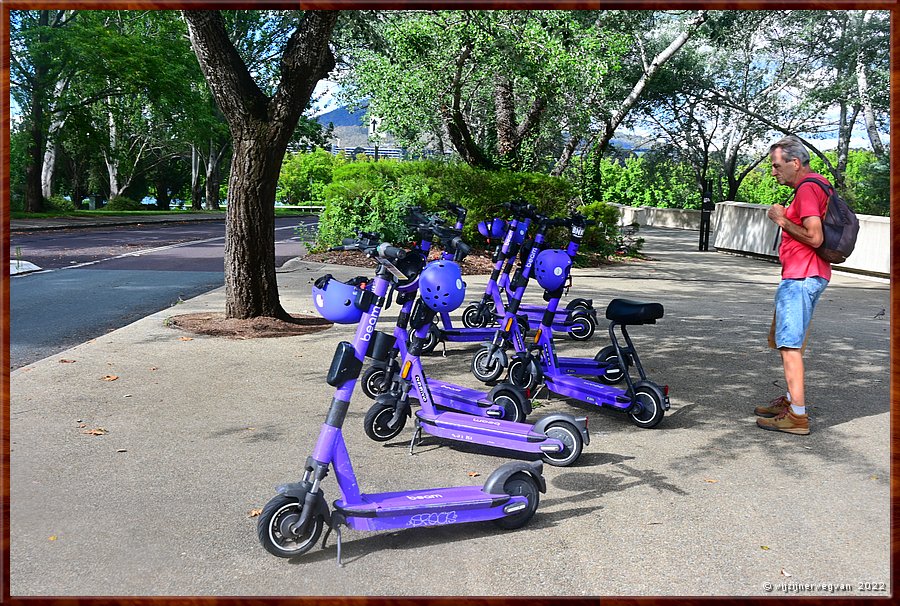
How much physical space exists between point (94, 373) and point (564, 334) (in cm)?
506

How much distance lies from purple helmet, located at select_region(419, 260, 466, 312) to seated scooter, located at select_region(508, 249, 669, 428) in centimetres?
198

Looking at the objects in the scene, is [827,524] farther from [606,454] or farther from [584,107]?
[584,107]

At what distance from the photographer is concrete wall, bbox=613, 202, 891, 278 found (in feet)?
54.6

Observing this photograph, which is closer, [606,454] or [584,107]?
[606,454]

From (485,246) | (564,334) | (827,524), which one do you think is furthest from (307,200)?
(827,524)

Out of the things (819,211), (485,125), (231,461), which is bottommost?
(231,461)

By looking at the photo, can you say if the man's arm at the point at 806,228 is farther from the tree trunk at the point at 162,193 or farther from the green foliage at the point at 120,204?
the tree trunk at the point at 162,193

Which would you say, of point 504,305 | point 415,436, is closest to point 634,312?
point 415,436

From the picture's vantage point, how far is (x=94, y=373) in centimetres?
729

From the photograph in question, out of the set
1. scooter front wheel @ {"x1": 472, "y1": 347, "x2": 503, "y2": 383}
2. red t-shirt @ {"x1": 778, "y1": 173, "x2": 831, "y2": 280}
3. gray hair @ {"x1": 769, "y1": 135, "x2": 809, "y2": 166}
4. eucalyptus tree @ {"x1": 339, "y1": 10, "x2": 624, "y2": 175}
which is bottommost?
scooter front wheel @ {"x1": 472, "y1": 347, "x2": 503, "y2": 383}

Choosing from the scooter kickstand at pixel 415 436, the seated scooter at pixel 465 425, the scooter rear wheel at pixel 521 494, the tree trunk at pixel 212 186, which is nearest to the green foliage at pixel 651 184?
the tree trunk at pixel 212 186

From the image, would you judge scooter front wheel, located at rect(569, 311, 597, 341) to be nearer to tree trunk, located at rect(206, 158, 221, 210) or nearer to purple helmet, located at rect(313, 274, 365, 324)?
purple helmet, located at rect(313, 274, 365, 324)

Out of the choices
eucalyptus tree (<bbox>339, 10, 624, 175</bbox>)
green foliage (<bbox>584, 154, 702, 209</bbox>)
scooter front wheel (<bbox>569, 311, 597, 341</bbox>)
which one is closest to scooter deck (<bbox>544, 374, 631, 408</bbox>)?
scooter front wheel (<bbox>569, 311, 597, 341</bbox>)

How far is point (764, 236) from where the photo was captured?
21453mm
